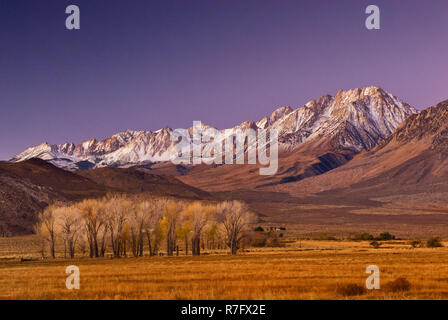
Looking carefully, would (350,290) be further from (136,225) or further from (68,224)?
(68,224)

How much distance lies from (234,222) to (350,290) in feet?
203

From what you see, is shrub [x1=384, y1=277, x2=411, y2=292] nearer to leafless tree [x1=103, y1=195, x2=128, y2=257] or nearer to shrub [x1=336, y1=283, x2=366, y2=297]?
shrub [x1=336, y1=283, x2=366, y2=297]

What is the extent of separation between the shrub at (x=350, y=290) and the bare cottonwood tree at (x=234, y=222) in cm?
5652

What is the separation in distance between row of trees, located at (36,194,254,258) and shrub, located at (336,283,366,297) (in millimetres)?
56323

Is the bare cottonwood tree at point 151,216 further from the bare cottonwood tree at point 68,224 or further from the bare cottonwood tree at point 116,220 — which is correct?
the bare cottonwood tree at point 68,224

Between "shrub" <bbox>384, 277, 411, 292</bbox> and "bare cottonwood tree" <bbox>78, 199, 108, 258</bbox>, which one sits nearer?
"shrub" <bbox>384, 277, 411, 292</bbox>

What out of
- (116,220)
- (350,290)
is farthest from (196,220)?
(350,290)

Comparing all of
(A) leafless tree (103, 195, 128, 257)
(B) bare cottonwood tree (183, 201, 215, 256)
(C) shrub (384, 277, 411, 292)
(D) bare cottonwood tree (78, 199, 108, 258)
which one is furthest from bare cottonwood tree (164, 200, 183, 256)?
(C) shrub (384, 277, 411, 292)

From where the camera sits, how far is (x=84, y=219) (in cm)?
8525

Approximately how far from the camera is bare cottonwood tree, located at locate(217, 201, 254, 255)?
88750mm

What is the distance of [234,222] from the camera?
3541 inches

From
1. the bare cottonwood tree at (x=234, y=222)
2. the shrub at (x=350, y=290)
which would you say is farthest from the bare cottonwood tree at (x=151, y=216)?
the shrub at (x=350, y=290)

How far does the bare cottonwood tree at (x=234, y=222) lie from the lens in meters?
88.8
